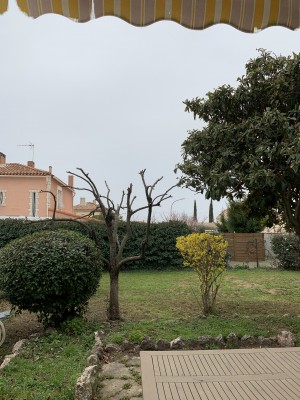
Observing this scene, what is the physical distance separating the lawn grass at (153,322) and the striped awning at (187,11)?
10.3 ft

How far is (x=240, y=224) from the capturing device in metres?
24.5

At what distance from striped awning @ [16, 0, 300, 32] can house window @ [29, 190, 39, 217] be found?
3024cm

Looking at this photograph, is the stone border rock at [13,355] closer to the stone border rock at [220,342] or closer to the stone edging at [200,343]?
the stone edging at [200,343]

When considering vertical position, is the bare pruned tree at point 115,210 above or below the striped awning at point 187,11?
below

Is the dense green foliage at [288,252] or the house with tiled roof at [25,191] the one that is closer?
the dense green foliage at [288,252]

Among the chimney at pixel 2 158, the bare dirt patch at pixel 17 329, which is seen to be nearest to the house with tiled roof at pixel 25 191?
the chimney at pixel 2 158

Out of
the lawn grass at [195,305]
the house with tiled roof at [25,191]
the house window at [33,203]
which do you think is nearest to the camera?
the lawn grass at [195,305]

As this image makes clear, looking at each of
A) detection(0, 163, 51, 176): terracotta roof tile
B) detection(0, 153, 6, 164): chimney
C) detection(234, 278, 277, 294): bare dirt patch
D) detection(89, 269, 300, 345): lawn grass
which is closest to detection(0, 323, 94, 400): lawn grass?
detection(89, 269, 300, 345): lawn grass

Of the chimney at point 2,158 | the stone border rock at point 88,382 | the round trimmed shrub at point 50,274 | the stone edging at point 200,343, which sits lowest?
the stone edging at point 200,343

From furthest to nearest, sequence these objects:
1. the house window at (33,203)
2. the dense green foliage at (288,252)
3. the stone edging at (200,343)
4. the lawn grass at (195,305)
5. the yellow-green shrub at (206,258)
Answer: the house window at (33,203), the dense green foliage at (288,252), the yellow-green shrub at (206,258), the lawn grass at (195,305), the stone edging at (200,343)

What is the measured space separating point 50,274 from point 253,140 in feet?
12.5

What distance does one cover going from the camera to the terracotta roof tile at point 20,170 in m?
31.2

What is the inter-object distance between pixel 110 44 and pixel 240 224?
23100mm

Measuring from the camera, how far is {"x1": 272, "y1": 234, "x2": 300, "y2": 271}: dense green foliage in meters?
18.5
